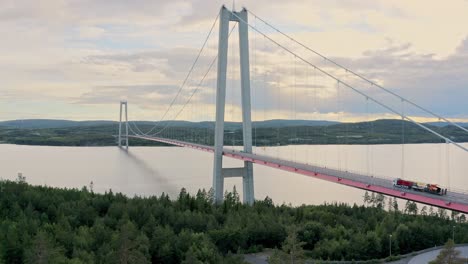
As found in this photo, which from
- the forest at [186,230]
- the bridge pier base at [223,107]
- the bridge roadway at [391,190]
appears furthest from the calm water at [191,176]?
the bridge roadway at [391,190]

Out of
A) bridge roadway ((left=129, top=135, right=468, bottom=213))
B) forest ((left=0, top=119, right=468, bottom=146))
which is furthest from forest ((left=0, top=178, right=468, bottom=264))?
forest ((left=0, top=119, right=468, bottom=146))

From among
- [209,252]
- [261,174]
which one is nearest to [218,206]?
[209,252]

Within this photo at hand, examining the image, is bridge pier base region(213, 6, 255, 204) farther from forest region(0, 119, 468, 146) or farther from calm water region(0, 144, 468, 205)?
forest region(0, 119, 468, 146)

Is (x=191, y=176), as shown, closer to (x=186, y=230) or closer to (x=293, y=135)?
(x=186, y=230)

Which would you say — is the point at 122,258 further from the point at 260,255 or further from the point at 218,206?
the point at 218,206

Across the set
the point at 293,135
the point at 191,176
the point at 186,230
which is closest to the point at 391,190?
the point at 186,230

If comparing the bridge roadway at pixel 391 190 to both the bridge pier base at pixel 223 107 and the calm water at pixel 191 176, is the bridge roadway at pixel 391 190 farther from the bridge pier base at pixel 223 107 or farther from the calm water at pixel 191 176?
the calm water at pixel 191 176

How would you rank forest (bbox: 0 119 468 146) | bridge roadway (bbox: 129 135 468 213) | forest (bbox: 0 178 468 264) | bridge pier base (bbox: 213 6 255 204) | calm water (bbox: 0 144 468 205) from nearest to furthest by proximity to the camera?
bridge roadway (bbox: 129 135 468 213)
forest (bbox: 0 178 468 264)
bridge pier base (bbox: 213 6 255 204)
calm water (bbox: 0 144 468 205)
forest (bbox: 0 119 468 146)
